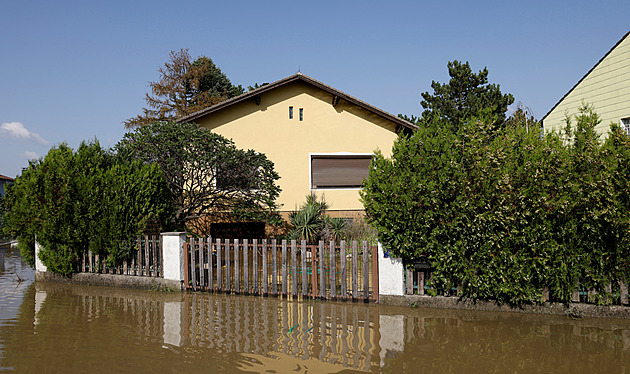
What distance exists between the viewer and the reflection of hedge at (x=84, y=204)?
35.3 ft

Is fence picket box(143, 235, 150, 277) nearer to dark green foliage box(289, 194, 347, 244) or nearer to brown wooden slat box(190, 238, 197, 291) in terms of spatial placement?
brown wooden slat box(190, 238, 197, 291)

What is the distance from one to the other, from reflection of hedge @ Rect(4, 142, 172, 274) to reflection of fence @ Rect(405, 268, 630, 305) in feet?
19.6

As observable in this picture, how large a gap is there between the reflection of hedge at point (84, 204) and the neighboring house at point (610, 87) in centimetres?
1222

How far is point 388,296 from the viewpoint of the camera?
343 inches

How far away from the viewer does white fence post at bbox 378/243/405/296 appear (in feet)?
28.4

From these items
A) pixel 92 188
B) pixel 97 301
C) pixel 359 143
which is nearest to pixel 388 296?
pixel 97 301

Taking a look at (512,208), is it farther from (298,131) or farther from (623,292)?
(298,131)

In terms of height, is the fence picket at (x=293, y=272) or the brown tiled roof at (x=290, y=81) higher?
the brown tiled roof at (x=290, y=81)

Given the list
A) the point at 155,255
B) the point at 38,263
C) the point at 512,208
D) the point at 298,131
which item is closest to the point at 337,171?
the point at 298,131

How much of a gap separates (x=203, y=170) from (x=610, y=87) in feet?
43.0

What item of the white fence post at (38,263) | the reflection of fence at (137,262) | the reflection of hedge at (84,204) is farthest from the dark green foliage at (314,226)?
the white fence post at (38,263)

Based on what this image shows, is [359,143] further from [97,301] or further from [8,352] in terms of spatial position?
[8,352]

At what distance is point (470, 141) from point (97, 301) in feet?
25.2

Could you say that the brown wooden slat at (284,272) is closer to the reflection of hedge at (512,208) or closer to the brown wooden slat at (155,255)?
the reflection of hedge at (512,208)
